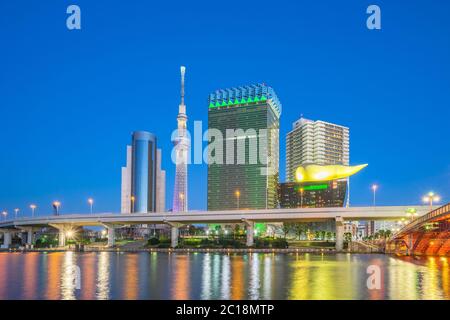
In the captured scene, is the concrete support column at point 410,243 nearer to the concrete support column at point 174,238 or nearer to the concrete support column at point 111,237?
the concrete support column at point 174,238

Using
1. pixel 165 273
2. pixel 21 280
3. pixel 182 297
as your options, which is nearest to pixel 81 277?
pixel 21 280

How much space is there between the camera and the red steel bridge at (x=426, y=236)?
69.7m

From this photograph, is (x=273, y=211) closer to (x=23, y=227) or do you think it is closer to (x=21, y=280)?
(x=21, y=280)

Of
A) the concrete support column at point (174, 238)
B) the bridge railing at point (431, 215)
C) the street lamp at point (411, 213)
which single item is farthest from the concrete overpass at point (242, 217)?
the bridge railing at point (431, 215)

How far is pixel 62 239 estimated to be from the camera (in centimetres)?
13538

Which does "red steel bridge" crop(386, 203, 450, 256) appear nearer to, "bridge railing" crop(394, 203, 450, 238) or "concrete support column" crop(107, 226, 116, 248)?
"bridge railing" crop(394, 203, 450, 238)

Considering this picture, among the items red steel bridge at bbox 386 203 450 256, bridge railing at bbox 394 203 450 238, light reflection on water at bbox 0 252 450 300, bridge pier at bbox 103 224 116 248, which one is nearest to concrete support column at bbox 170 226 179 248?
bridge pier at bbox 103 224 116 248

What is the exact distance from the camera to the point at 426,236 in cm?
8775

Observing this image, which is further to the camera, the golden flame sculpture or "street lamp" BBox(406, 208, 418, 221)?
the golden flame sculpture

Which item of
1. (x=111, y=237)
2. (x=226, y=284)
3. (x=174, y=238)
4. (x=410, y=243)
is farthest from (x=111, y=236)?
(x=226, y=284)

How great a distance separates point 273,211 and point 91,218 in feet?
157

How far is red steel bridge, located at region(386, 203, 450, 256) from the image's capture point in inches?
2744

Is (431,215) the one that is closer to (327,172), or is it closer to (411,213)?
(411,213)

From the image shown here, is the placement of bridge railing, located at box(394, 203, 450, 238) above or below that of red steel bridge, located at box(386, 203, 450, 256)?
above
